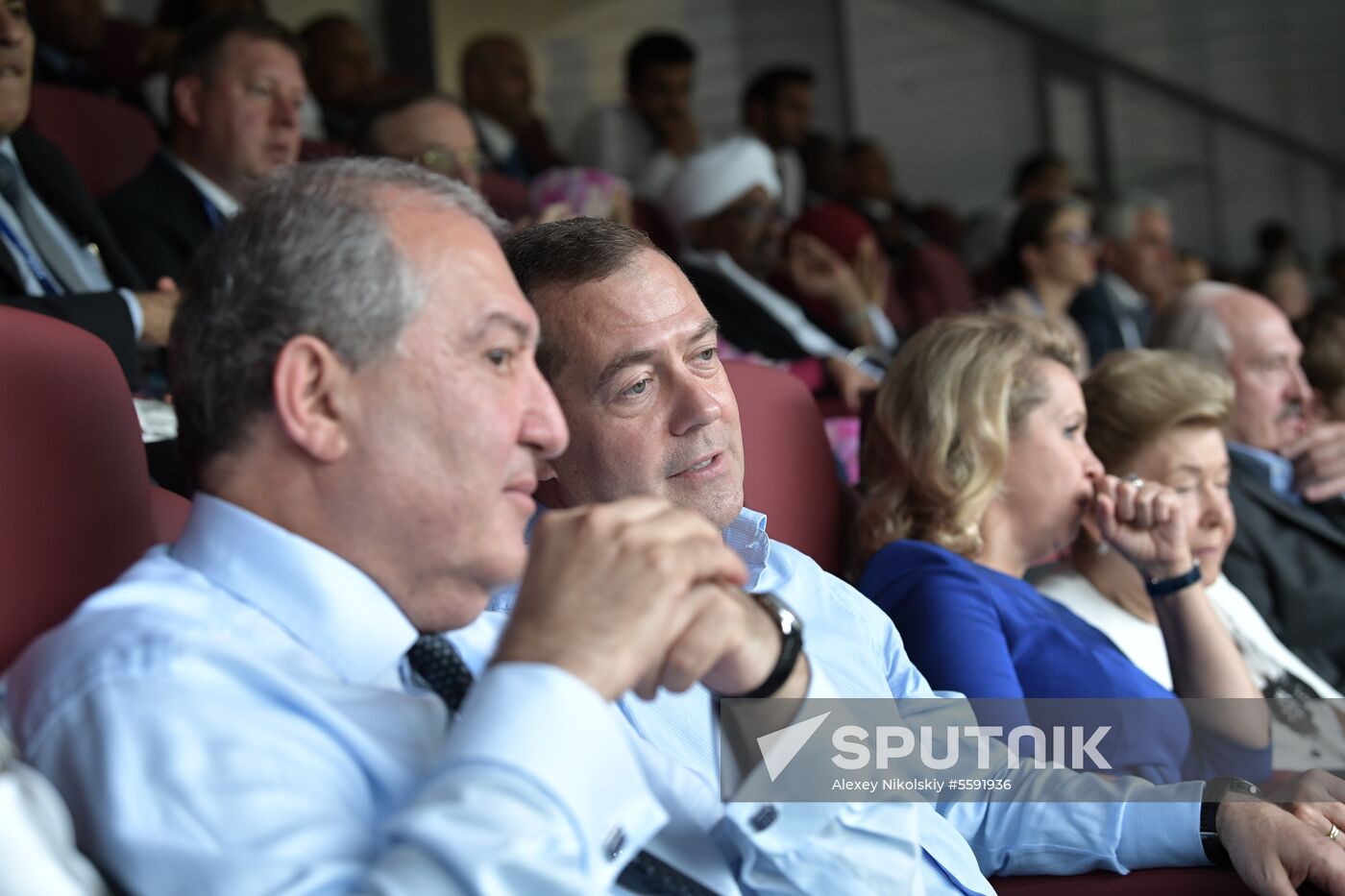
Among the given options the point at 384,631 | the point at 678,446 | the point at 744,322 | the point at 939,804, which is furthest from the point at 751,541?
the point at 744,322

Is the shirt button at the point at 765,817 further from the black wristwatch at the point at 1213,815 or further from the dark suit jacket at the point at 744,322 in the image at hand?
the dark suit jacket at the point at 744,322

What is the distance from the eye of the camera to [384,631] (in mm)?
949

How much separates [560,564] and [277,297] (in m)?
0.28

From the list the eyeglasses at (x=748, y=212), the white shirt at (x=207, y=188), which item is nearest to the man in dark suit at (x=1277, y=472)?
the eyeglasses at (x=748, y=212)

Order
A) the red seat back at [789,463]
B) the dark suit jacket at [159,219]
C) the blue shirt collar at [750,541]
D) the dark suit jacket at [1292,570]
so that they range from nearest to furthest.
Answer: the blue shirt collar at [750,541], the red seat back at [789,463], the dark suit jacket at [1292,570], the dark suit jacket at [159,219]

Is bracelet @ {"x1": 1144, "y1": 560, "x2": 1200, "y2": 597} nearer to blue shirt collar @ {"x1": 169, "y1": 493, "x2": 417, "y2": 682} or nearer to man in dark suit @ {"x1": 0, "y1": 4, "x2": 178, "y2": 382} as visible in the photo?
blue shirt collar @ {"x1": 169, "y1": 493, "x2": 417, "y2": 682}

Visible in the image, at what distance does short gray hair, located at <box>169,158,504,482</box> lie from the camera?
93 centimetres

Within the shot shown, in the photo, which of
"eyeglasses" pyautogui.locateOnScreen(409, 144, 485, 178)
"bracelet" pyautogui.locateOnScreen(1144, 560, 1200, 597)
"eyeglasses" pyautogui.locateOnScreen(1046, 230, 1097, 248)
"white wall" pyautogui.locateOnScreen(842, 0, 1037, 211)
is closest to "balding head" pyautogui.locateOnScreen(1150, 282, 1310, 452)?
"bracelet" pyautogui.locateOnScreen(1144, 560, 1200, 597)

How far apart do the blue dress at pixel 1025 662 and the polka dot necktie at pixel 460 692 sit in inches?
29.4

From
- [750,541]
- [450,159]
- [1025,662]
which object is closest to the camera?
[750,541]

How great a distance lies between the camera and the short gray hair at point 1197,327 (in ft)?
9.53

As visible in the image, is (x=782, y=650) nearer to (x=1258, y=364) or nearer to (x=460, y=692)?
(x=460, y=692)

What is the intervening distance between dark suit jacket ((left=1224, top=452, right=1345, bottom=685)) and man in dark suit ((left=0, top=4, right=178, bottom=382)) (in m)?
1.92

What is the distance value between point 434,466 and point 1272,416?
237cm
